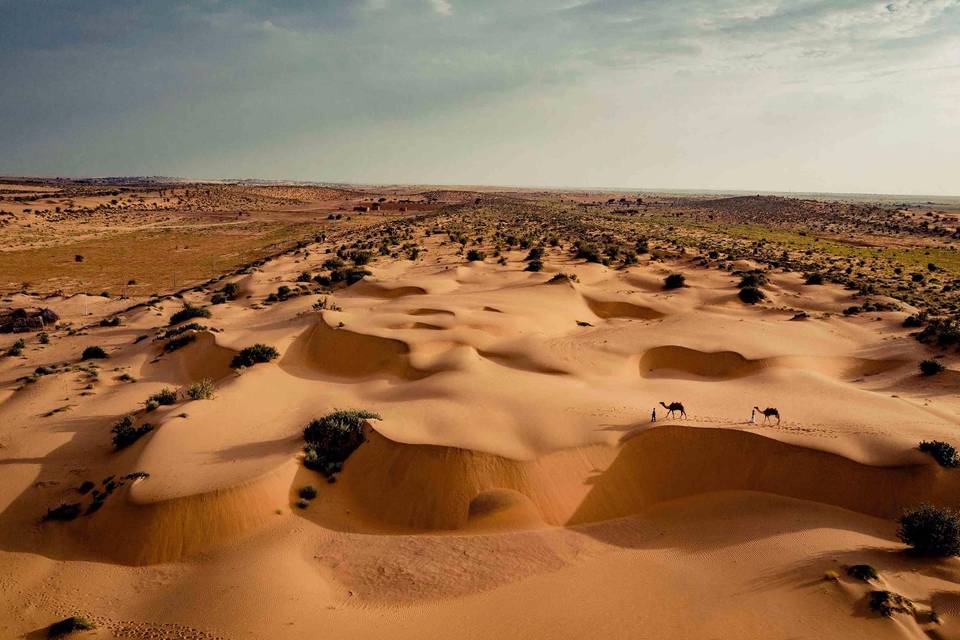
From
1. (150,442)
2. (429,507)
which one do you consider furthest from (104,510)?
(429,507)

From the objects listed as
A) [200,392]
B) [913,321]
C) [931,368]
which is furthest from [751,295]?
[200,392]

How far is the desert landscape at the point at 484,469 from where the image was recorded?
34.0ft

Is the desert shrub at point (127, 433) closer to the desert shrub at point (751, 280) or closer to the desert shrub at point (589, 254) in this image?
the desert shrub at point (751, 280)

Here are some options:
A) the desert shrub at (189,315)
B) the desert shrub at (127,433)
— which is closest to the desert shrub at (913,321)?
the desert shrub at (127,433)

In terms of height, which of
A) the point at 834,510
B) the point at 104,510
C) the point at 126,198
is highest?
Answer: the point at 126,198

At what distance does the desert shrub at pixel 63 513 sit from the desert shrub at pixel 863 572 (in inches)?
750

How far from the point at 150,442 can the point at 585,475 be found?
1380 cm

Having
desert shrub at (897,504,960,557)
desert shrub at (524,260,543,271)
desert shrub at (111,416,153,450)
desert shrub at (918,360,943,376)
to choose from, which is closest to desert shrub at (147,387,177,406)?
desert shrub at (111,416,153,450)

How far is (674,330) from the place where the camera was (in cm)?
2841

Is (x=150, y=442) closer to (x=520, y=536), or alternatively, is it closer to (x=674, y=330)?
(x=520, y=536)

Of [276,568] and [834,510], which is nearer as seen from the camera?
[276,568]

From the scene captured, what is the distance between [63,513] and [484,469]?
38.6 feet

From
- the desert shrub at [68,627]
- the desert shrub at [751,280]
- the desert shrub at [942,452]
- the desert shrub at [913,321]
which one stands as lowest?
the desert shrub at [68,627]

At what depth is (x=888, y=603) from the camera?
371 inches
